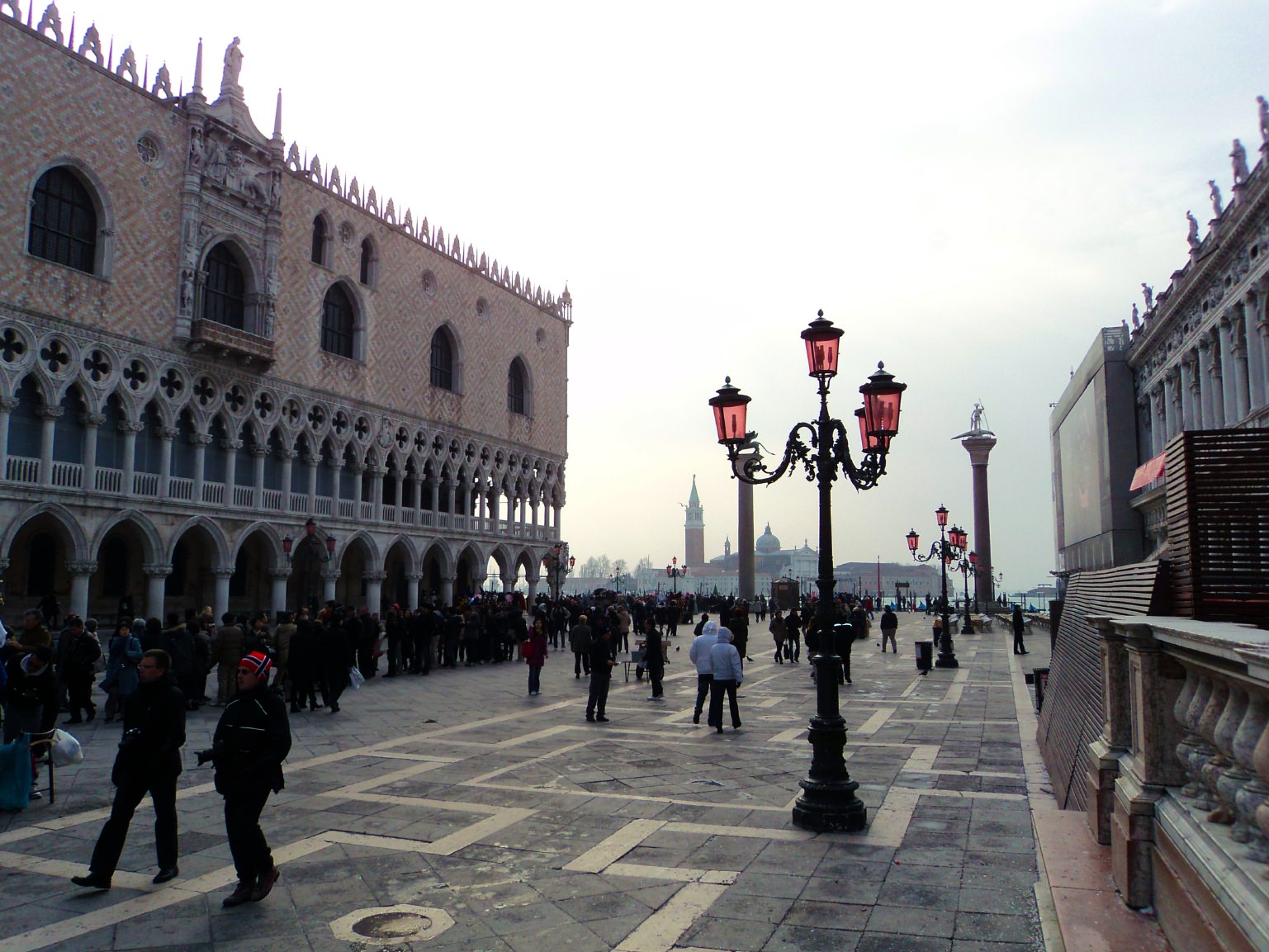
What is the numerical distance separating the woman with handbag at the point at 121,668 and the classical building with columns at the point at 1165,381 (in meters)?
16.5

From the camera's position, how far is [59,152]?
2170 cm

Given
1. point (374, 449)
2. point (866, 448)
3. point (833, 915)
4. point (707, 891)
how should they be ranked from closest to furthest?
point (833, 915) → point (707, 891) → point (866, 448) → point (374, 449)

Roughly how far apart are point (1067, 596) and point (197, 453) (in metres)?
22.9

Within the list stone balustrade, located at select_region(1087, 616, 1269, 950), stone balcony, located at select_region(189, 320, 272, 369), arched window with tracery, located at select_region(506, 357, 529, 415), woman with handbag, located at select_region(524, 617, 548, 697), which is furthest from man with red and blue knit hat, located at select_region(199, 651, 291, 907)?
arched window with tracery, located at select_region(506, 357, 529, 415)

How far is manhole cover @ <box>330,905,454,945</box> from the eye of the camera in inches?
181

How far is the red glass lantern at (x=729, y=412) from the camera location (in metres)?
7.86

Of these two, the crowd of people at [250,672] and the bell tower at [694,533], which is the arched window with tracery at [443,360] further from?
the bell tower at [694,533]

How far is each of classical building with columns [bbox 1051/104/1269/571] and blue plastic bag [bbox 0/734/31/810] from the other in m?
17.0

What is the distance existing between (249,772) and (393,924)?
1141 mm

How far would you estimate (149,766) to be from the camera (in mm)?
5305

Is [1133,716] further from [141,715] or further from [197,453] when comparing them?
[197,453]

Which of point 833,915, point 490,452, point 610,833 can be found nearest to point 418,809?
point 610,833

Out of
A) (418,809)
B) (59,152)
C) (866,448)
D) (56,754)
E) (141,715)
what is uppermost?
(59,152)

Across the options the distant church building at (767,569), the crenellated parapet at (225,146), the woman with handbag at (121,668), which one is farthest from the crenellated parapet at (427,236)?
the distant church building at (767,569)
